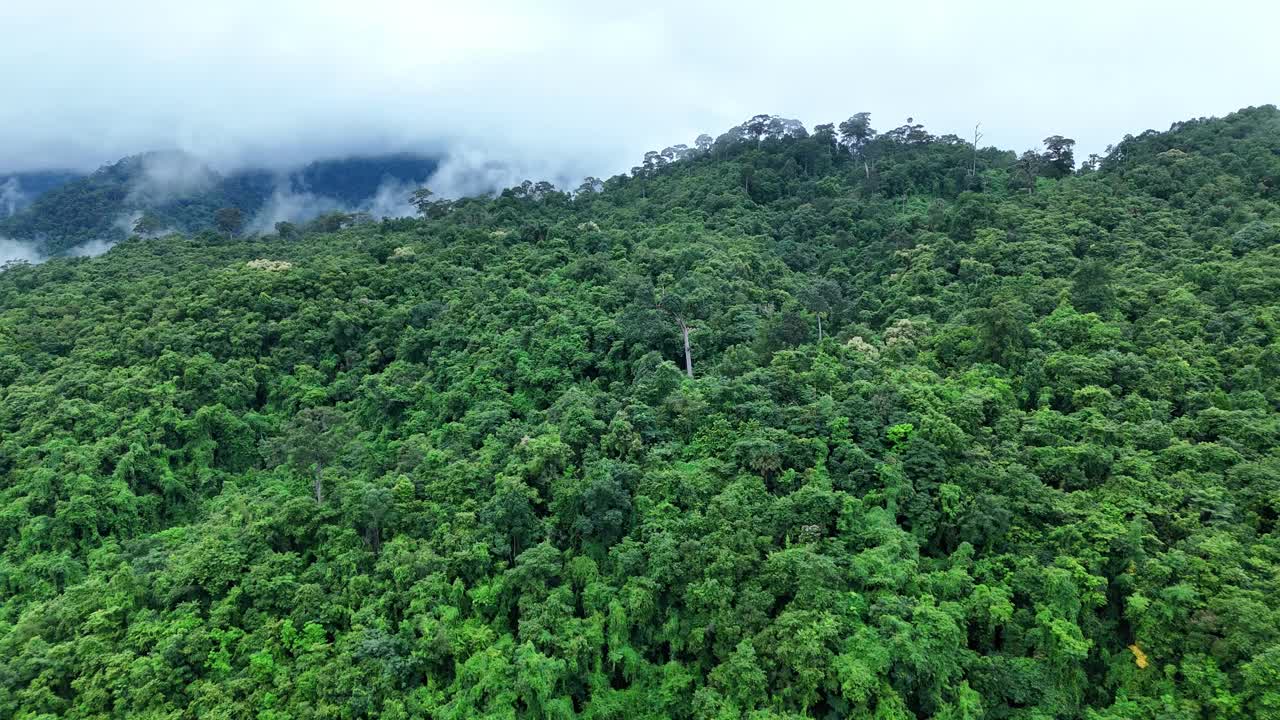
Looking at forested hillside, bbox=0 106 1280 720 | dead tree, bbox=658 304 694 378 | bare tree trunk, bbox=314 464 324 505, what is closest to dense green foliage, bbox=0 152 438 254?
forested hillside, bbox=0 106 1280 720

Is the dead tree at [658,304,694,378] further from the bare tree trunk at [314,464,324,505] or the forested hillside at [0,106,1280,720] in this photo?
the bare tree trunk at [314,464,324,505]

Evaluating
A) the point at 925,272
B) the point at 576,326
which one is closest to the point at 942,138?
the point at 925,272

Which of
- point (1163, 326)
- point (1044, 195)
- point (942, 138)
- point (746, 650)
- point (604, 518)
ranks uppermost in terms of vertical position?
point (942, 138)

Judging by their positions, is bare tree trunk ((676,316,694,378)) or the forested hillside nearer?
the forested hillside

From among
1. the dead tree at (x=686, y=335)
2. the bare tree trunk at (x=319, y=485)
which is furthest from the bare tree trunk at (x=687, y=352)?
the bare tree trunk at (x=319, y=485)

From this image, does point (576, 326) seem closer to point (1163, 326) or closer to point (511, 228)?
point (511, 228)

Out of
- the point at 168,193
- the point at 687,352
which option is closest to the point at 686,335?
the point at 687,352

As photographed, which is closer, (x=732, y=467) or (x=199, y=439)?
(x=732, y=467)
